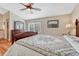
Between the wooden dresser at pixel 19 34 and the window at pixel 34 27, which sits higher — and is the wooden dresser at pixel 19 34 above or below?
below

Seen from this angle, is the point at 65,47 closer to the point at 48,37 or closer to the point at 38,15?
the point at 48,37

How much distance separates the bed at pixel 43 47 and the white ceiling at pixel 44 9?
382mm

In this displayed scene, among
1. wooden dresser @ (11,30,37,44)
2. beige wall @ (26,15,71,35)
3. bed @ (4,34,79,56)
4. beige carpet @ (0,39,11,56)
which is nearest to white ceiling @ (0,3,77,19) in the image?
beige wall @ (26,15,71,35)

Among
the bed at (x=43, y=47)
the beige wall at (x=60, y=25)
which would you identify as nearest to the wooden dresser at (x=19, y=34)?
the bed at (x=43, y=47)

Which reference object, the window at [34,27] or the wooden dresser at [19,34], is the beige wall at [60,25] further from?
the wooden dresser at [19,34]

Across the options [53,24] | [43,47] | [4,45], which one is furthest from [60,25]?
[4,45]

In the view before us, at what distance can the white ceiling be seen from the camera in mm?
2078

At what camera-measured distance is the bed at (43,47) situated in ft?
6.25

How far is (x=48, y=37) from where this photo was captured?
83.6 inches

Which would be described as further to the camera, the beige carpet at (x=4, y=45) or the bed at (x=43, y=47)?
the beige carpet at (x=4, y=45)

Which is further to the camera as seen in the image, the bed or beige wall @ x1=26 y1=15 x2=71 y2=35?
beige wall @ x1=26 y1=15 x2=71 y2=35

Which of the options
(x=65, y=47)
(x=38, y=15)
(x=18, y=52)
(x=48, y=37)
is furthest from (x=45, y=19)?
(x=18, y=52)

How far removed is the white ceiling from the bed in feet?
1.25

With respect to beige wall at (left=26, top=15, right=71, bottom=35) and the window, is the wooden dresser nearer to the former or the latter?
the window
